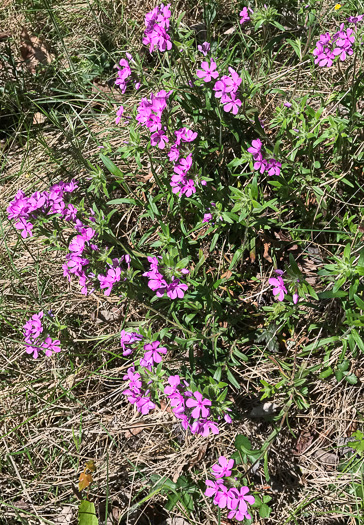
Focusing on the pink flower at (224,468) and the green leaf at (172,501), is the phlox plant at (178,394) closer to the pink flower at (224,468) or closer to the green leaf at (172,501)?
the pink flower at (224,468)

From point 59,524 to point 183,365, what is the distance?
1.24 m

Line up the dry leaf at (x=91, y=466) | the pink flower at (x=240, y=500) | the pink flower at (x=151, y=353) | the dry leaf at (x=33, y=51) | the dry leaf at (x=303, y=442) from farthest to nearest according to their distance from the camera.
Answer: the dry leaf at (x=33, y=51)
the dry leaf at (x=91, y=466)
the dry leaf at (x=303, y=442)
the pink flower at (x=151, y=353)
the pink flower at (x=240, y=500)

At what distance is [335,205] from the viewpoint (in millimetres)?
3193

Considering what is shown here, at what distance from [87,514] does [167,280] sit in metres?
1.48

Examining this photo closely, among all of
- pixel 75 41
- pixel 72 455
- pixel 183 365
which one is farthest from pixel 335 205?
pixel 75 41

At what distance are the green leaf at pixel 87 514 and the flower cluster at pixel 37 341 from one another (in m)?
0.95

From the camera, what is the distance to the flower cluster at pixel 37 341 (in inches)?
127

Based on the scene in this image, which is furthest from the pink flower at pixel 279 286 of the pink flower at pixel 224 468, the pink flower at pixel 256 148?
the pink flower at pixel 224 468

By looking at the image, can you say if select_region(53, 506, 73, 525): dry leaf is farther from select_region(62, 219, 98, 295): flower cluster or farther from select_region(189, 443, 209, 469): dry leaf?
select_region(62, 219, 98, 295): flower cluster

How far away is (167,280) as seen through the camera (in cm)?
264

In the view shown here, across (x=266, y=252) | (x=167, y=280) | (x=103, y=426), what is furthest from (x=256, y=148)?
(x=103, y=426)

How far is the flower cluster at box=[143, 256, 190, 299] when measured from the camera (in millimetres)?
2580

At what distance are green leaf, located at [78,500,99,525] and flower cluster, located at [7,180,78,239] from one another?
1.64m

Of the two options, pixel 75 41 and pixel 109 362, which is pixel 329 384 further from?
pixel 75 41
